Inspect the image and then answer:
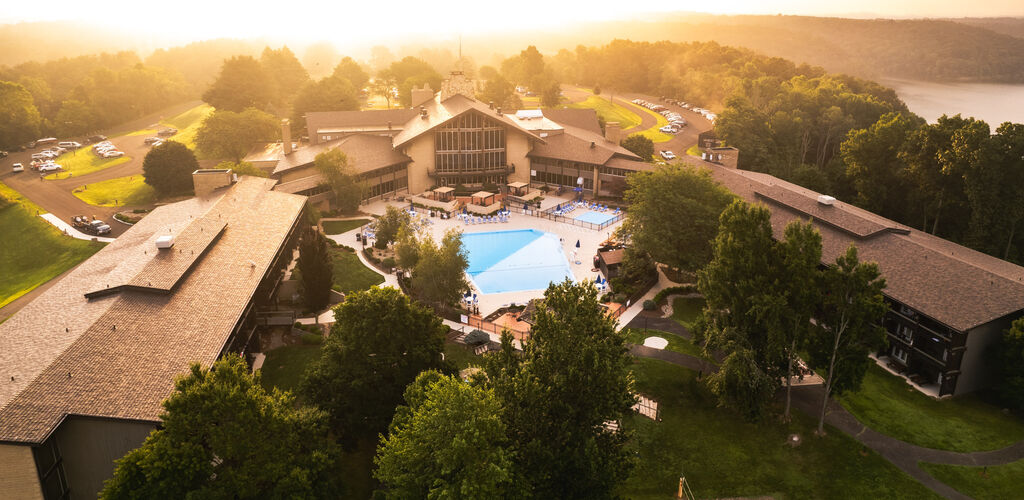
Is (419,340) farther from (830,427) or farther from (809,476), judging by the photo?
(830,427)

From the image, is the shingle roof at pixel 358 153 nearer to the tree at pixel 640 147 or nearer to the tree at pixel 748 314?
the tree at pixel 640 147

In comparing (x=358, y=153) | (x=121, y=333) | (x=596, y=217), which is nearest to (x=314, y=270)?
(x=121, y=333)

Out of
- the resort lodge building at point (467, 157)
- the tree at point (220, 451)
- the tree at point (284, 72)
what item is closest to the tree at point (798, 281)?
the tree at point (220, 451)

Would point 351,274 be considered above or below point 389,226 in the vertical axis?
below

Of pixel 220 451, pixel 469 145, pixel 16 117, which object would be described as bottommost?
pixel 220 451

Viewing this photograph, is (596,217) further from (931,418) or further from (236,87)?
(236,87)

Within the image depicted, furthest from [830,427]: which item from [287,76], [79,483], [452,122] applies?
[287,76]
